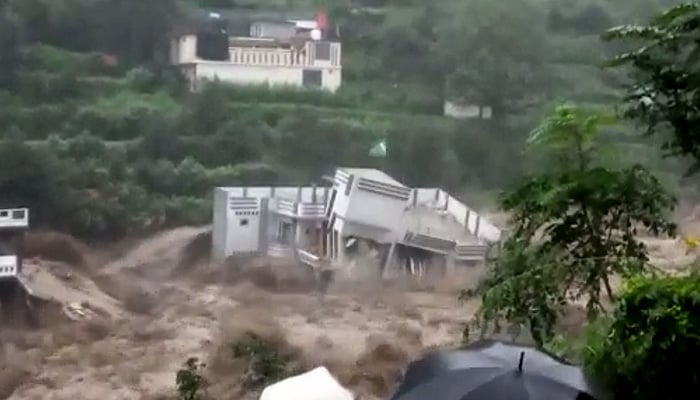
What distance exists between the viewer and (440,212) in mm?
2646

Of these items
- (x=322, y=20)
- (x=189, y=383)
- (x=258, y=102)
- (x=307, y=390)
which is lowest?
(x=189, y=383)

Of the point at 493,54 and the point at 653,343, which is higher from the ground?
the point at 493,54

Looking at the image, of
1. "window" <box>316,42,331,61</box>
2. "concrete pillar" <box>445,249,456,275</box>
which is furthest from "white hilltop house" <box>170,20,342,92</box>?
"concrete pillar" <box>445,249,456,275</box>

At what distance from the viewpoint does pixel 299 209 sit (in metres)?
2.56

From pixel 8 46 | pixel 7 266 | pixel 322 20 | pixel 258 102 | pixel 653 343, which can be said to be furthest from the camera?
pixel 322 20

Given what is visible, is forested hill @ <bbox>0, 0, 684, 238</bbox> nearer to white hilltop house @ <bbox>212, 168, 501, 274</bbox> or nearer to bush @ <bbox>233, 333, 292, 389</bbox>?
white hilltop house @ <bbox>212, 168, 501, 274</bbox>

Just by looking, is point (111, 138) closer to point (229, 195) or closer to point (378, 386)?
point (229, 195)

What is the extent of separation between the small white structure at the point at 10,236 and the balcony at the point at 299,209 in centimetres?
60

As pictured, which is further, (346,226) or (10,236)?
(346,226)

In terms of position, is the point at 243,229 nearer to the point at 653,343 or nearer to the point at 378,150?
the point at 378,150

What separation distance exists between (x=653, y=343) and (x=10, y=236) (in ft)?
5.03

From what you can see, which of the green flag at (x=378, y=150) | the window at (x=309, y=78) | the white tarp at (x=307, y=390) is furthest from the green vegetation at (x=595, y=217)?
the window at (x=309, y=78)

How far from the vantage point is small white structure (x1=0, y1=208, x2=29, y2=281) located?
2387mm

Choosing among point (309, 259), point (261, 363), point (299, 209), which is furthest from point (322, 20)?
point (261, 363)
